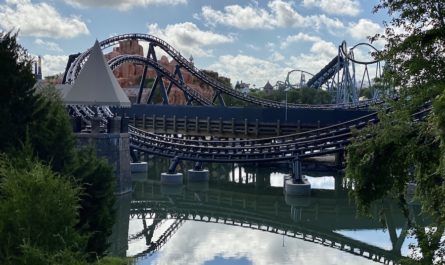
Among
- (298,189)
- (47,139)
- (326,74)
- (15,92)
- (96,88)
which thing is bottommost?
(298,189)

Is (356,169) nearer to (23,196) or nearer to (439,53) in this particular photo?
(439,53)

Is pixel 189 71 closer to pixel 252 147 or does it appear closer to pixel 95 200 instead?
pixel 252 147

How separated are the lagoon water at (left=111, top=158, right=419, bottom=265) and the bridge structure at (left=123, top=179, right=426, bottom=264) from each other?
36 millimetres

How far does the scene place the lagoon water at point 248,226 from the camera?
19.5 m

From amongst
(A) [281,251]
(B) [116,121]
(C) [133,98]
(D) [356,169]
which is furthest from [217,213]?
(C) [133,98]

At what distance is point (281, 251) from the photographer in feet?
65.8

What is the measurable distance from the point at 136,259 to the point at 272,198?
1439 cm

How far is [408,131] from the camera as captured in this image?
30.2ft

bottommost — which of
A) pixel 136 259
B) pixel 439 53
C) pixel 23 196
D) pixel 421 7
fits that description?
pixel 136 259

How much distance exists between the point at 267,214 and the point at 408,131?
19.0m

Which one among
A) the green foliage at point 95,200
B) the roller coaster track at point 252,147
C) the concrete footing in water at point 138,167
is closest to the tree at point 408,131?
the green foliage at point 95,200

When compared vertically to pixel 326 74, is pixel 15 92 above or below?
below

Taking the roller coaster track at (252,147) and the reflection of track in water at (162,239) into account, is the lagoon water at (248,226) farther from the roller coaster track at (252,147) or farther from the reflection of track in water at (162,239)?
the roller coaster track at (252,147)

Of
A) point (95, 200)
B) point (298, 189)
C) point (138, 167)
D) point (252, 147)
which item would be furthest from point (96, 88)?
point (95, 200)
